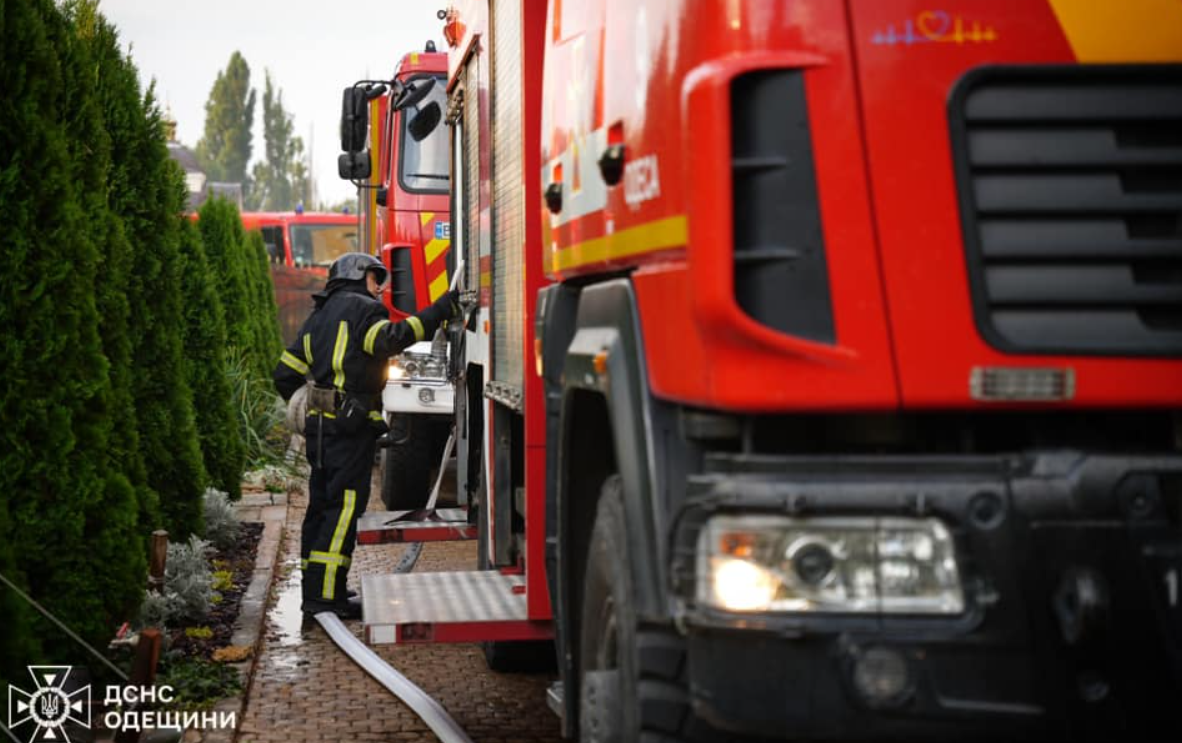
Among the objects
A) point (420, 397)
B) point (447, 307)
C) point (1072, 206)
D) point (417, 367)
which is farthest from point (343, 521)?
point (1072, 206)

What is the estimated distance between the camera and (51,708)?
5.90 m

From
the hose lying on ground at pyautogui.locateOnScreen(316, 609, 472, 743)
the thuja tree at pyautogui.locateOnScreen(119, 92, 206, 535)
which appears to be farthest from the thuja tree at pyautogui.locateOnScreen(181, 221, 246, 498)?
the hose lying on ground at pyautogui.locateOnScreen(316, 609, 472, 743)

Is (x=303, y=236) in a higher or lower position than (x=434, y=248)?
higher

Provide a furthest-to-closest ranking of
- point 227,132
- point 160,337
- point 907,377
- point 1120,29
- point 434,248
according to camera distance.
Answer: point 227,132 < point 434,248 < point 160,337 < point 1120,29 < point 907,377

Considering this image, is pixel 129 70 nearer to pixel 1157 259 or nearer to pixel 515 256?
pixel 515 256

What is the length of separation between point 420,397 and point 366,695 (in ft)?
16.1

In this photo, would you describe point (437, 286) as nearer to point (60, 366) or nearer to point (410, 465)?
point (410, 465)

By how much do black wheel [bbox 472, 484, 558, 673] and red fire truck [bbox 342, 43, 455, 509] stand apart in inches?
169

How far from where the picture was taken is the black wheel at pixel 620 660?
3.35 meters

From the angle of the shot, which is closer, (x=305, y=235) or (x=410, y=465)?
(x=410, y=465)

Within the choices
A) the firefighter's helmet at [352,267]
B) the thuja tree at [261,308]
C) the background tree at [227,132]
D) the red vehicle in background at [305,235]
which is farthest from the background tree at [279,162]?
the firefighter's helmet at [352,267]

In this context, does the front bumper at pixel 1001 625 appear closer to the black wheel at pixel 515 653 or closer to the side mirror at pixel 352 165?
the black wheel at pixel 515 653

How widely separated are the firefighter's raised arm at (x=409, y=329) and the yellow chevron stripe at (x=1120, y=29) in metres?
5.36

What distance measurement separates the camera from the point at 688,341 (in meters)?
3.25
